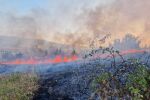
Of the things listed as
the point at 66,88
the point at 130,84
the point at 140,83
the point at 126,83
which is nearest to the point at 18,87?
the point at 66,88

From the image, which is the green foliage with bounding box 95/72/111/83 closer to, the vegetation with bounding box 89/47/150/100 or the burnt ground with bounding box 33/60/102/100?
the vegetation with bounding box 89/47/150/100

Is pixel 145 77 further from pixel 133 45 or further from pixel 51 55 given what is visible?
pixel 51 55

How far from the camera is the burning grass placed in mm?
19000

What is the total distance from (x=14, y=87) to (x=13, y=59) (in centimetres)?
2756

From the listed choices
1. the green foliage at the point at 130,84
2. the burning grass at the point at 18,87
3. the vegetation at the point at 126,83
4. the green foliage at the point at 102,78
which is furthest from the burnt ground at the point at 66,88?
the green foliage at the point at 102,78

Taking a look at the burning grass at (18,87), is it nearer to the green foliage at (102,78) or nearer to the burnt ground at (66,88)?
the burnt ground at (66,88)

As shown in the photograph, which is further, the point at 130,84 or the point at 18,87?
the point at 18,87

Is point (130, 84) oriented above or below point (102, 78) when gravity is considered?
below

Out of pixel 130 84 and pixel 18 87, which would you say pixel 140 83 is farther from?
pixel 18 87

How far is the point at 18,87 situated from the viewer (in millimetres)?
21062

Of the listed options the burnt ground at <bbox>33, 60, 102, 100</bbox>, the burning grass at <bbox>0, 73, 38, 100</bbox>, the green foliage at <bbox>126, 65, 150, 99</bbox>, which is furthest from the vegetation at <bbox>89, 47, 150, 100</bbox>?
the burning grass at <bbox>0, 73, 38, 100</bbox>

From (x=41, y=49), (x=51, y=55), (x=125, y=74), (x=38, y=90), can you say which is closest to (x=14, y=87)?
(x=38, y=90)

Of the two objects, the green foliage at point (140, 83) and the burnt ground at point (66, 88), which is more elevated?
the green foliage at point (140, 83)

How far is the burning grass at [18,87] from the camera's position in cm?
1900
